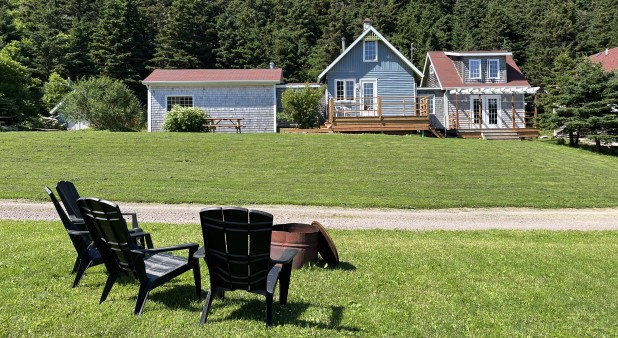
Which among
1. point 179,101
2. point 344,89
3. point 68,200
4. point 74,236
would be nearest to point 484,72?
point 344,89

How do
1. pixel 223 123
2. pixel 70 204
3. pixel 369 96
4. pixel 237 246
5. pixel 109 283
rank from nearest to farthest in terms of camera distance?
pixel 237 246 → pixel 109 283 → pixel 70 204 → pixel 223 123 → pixel 369 96

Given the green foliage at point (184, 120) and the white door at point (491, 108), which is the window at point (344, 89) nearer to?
the green foliage at point (184, 120)

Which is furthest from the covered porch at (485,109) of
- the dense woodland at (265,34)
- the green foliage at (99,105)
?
the green foliage at (99,105)

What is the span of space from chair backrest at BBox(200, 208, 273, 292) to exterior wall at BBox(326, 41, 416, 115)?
27506mm

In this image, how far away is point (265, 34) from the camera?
66.4 meters

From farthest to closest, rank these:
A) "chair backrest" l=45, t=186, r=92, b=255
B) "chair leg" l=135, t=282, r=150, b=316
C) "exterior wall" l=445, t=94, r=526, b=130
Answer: "exterior wall" l=445, t=94, r=526, b=130 < "chair backrest" l=45, t=186, r=92, b=255 < "chair leg" l=135, t=282, r=150, b=316

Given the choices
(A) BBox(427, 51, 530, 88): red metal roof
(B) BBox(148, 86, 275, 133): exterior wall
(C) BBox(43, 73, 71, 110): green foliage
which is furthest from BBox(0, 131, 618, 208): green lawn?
(C) BBox(43, 73, 71, 110): green foliage

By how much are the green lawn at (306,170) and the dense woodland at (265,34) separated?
32125mm

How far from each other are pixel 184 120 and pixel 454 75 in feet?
64.6

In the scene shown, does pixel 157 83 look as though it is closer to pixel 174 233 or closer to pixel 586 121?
pixel 174 233

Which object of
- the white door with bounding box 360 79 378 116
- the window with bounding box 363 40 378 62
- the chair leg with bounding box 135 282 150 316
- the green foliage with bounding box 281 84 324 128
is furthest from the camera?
the window with bounding box 363 40 378 62

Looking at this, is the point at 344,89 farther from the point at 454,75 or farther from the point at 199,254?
the point at 199,254

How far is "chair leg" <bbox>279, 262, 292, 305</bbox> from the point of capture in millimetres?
4575

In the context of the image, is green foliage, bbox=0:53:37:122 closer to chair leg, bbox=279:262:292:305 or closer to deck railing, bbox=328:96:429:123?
deck railing, bbox=328:96:429:123
